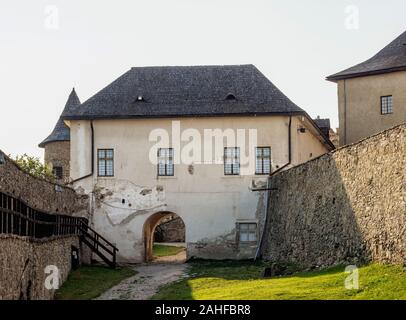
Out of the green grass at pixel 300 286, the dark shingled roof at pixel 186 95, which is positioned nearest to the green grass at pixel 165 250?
the dark shingled roof at pixel 186 95

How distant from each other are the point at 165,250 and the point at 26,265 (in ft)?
82.1

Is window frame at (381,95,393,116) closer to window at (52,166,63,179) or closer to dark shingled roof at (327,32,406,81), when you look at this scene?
dark shingled roof at (327,32,406,81)

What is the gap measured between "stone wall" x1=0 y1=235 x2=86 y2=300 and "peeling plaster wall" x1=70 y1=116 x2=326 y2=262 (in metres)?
8.73

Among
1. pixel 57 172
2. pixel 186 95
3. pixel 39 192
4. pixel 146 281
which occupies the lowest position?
pixel 146 281

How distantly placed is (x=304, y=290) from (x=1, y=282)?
271 inches

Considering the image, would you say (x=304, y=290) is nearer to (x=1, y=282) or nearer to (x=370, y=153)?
(x=370, y=153)

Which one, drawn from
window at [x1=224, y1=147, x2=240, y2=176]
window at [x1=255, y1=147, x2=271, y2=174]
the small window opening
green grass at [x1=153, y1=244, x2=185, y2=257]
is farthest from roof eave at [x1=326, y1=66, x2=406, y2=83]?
green grass at [x1=153, y1=244, x2=185, y2=257]

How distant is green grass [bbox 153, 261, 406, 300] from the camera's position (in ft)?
56.7

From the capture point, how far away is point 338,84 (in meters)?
38.1

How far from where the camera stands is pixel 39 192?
26094 millimetres

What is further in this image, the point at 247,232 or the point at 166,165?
the point at 166,165

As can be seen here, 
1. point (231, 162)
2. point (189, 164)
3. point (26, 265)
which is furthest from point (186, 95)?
point (26, 265)

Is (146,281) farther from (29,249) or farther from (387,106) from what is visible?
(387,106)
